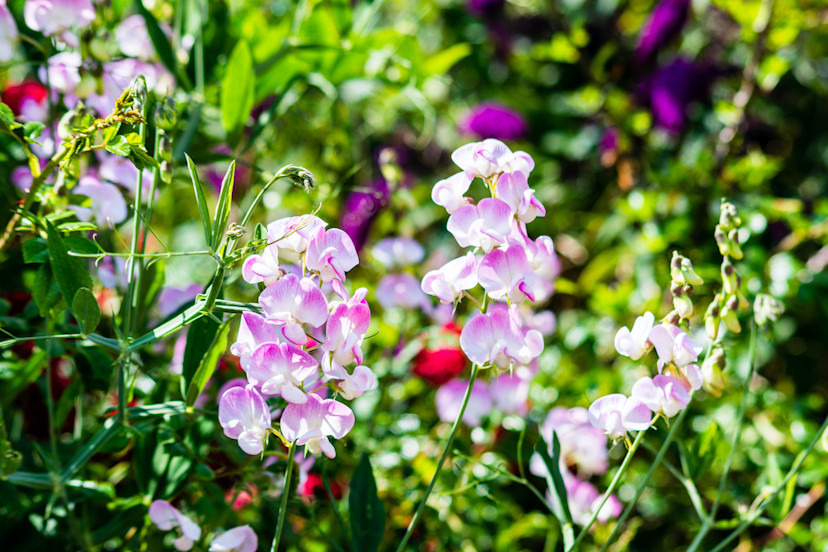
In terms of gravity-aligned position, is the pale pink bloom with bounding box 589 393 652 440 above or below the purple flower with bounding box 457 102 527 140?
above

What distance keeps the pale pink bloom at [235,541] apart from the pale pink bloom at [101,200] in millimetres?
296

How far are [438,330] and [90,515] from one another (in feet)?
1.51

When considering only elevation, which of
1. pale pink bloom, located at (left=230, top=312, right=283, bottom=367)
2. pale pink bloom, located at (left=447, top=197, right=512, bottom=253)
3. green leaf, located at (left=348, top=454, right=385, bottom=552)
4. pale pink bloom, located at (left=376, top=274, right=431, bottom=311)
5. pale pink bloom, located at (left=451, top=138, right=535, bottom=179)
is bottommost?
pale pink bloom, located at (left=376, top=274, right=431, bottom=311)

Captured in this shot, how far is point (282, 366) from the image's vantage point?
454 mm

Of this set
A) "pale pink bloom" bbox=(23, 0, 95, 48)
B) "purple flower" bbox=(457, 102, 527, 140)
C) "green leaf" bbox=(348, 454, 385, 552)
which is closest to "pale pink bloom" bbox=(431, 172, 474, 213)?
"green leaf" bbox=(348, 454, 385, 552)

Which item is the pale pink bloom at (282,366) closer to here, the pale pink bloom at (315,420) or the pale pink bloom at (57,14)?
the pale pink bloom at (315,420)

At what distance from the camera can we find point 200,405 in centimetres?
69

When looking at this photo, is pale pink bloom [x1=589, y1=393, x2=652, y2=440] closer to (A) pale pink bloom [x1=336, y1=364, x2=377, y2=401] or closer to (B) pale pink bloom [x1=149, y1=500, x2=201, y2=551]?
(A) pale pink bloom [x1=336, y1=364, x2=377, y2=401]

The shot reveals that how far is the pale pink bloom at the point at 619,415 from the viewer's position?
492mm

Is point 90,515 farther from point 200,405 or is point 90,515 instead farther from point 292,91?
point 292,91

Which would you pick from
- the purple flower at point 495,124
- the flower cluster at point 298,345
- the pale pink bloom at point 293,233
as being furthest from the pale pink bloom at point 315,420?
the purple flower at point 495,124

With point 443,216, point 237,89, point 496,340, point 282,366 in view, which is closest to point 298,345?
point 282,366

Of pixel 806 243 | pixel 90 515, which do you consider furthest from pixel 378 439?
pixel 806 243

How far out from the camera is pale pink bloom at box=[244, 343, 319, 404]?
0.45 meters
